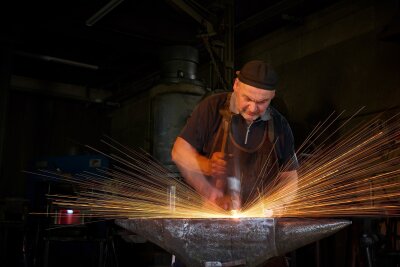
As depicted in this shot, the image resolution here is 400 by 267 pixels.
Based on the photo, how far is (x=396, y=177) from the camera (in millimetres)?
4855

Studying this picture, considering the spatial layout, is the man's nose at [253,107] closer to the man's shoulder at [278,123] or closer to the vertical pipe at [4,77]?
the man's shoulder at [278,123]

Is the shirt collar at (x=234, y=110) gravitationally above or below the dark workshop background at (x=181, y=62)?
below

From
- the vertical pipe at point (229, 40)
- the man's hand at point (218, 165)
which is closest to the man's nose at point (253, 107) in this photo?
the man's hand at point (218, 165)

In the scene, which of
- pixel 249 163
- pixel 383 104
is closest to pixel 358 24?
pixel 383 104

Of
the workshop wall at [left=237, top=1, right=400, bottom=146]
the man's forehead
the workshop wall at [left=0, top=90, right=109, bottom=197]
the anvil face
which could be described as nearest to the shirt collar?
the man's forehead

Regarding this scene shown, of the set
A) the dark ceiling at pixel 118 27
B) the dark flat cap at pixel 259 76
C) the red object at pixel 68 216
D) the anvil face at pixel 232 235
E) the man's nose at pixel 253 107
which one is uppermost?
the dark ceiling at pixel 118 27

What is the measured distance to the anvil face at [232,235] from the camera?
1.89 meters

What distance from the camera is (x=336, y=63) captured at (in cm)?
573

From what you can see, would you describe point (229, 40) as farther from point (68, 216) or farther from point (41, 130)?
point (41, 130)

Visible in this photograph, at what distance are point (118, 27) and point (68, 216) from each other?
3.02 metres

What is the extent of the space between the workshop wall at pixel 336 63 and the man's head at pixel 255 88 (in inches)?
84.2

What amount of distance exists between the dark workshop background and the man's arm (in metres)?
1.12

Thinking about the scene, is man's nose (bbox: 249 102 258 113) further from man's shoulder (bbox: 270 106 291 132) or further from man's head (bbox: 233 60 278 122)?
man's shoulder (bbox: 270 106 291 132)

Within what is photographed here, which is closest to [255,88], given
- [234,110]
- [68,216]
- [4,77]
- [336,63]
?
[234,110]
